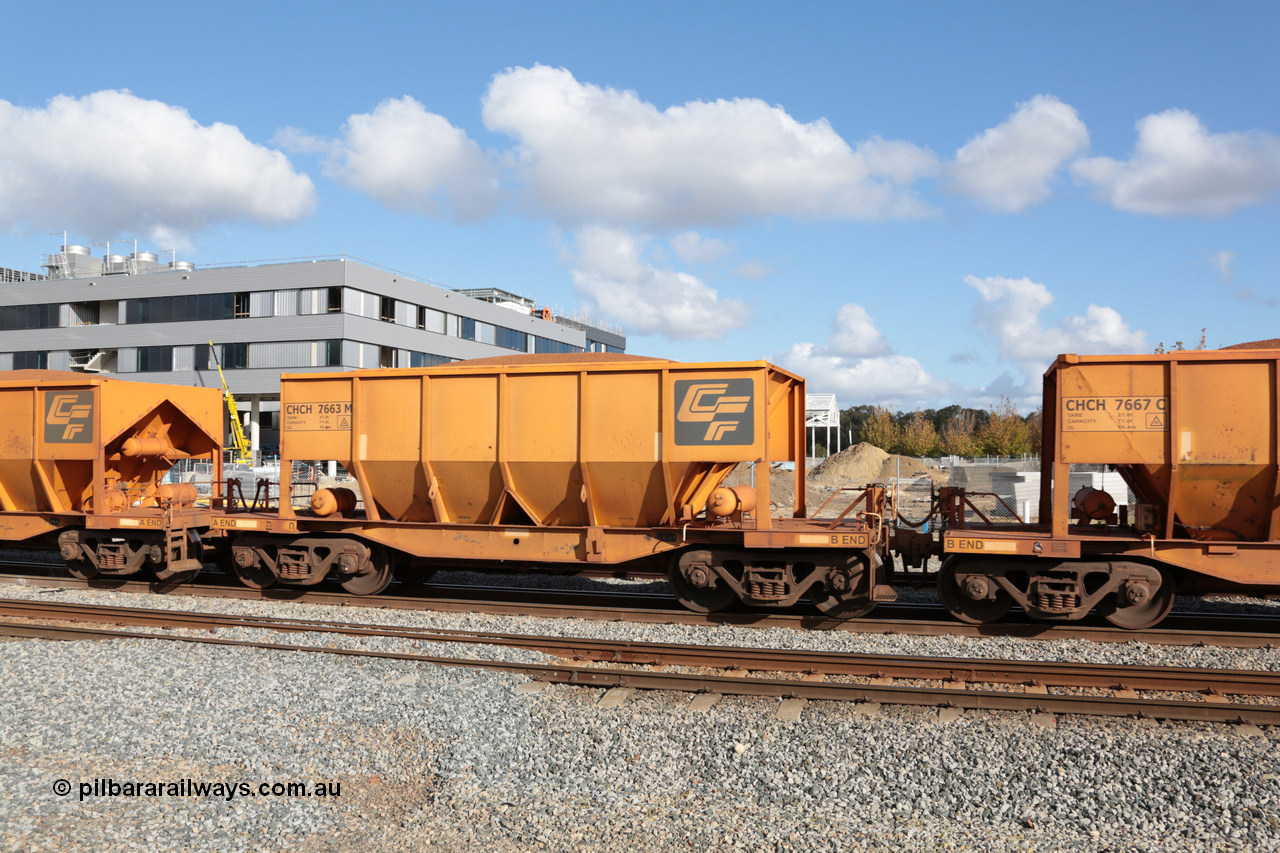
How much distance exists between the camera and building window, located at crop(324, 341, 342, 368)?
157 feet

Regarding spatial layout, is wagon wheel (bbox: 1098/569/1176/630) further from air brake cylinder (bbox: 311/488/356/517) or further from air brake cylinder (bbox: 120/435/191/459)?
air brake cylinder (bbox: 120/435/191/459)

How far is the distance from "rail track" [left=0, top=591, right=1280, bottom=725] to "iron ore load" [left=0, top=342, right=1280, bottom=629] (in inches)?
71.0

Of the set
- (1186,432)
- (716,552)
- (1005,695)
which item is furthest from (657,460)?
(1186,432)

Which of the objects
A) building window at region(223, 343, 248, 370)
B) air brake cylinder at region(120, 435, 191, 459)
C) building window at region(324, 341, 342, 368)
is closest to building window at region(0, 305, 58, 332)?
building window at region(223, 343, 248, 370)

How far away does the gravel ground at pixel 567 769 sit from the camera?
5.13 m

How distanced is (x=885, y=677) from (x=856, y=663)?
316 mm

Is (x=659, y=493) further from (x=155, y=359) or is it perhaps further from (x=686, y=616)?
(x=155, y=359)

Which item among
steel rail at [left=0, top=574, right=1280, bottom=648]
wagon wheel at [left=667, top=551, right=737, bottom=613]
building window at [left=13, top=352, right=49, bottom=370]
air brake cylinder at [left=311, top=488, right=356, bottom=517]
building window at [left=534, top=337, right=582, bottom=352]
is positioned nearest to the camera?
steel rail at [left=0, top=574, right=1280, bottom=648]

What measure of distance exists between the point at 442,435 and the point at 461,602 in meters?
2.40

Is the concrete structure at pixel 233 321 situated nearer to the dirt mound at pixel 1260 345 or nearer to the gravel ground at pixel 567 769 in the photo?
the gravel ground at pixel 567 769

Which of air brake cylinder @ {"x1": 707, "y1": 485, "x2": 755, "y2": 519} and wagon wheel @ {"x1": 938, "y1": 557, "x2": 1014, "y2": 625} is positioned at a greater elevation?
air brake cylinder @ {"x1": 707, "y1": 485, "x2": 755, "y2": 519}

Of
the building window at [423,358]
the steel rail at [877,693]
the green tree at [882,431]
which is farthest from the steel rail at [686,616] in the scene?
the green tree at [882,431]

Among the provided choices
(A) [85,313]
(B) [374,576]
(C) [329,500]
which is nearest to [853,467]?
(B) [374,576]

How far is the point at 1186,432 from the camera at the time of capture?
947cm
